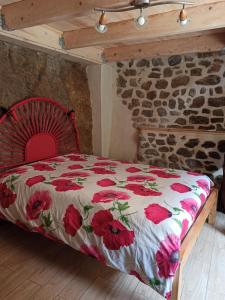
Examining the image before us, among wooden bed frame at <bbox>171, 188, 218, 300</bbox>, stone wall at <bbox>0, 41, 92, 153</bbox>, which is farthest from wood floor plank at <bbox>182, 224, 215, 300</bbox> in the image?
stone wall at <bbox>0, 41, 92, 153</bbox>

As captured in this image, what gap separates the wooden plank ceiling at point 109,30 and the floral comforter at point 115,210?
1441 mm

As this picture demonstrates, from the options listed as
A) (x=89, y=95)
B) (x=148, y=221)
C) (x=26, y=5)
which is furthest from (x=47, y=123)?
(x=148, y=221)

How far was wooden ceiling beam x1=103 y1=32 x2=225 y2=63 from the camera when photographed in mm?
2807

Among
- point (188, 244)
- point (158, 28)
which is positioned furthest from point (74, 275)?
point (158, 28)

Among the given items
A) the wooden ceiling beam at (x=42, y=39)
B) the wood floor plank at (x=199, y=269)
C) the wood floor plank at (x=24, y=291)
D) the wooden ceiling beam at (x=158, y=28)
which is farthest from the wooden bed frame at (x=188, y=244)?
the wooden ceiling beam at (x=42, y=39)

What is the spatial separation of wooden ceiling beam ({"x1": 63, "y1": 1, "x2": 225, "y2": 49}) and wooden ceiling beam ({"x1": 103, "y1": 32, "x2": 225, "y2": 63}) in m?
0.68

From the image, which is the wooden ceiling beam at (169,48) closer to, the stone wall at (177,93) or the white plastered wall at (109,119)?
the stone wall at (177,93)

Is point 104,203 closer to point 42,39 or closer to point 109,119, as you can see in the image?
point 42,39

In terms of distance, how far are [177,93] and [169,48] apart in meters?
0.68

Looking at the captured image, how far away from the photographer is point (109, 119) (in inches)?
161

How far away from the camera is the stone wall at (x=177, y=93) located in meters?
3.16

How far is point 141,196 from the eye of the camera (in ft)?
6.02

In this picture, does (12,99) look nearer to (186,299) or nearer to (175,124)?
(175,124)

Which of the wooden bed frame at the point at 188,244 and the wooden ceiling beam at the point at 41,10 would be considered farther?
the wooden ceiling beam at the point at 41,10
